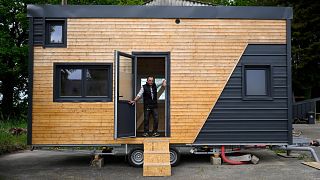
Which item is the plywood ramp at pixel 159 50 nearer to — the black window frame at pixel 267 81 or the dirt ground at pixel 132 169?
the black window frame at pixel 267 81

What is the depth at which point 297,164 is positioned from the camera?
36.7ft

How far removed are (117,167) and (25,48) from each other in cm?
1433

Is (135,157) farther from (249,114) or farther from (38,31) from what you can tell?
(38,31)

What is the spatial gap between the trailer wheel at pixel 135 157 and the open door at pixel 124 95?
17.1 inches

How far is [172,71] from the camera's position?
431 inches

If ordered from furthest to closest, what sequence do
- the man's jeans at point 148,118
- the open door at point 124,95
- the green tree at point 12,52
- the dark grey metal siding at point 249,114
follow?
the green tree at point 12,52 → the man's jeans at point 148,118 → the dark grey metal siding at point 249,114 → the open door at point 124,95

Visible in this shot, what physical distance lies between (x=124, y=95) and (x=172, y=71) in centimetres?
136

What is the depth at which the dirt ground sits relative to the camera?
9617 millimetres

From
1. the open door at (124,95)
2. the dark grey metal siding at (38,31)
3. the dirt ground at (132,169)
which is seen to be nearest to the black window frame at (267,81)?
the dirt ground at (132,169)

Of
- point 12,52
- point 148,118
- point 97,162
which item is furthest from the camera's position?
point 12,52

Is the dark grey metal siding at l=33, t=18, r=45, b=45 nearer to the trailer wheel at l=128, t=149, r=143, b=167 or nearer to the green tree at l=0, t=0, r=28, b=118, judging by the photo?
the trailer wheel at l=128, t=149, r=143, b=167

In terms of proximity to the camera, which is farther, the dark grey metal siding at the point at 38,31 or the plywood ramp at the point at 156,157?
the dark grey metal siding at the point at 38,31

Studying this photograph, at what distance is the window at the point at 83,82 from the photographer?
10781 mm

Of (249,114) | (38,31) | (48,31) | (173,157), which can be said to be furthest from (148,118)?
(38,31)
